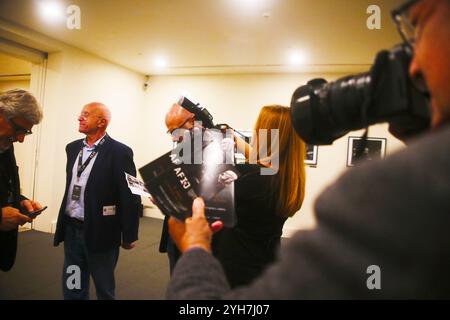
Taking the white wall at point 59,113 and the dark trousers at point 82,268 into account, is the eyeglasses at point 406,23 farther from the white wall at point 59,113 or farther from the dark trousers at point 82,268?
the white wall at point 59,113

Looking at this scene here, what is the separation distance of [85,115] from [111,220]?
33.4 inches

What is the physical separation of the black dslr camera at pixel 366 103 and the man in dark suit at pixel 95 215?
167 cm

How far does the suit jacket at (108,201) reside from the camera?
6.05 ft

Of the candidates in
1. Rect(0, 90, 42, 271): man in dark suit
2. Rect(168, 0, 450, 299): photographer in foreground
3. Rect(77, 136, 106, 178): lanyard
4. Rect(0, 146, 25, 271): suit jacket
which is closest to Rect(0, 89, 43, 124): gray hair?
Rect(0, 90, 42, 271): man in dark suit

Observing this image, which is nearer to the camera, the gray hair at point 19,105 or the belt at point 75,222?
the gray hair at point 19,105

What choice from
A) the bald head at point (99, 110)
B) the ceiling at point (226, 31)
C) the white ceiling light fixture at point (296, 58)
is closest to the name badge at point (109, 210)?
the bald head at point (99, 110)

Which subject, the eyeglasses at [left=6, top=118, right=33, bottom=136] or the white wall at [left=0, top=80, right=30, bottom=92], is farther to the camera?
the white wall at [left=0, top=80, right=30, bottom=92]

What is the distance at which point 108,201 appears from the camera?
1.95m

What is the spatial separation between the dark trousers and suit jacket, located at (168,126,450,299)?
189 cm

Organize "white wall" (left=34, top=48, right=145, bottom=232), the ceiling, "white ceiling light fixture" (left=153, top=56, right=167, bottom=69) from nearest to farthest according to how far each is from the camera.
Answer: the ceiling
"white wall" (left=34, top=48, right=145, bottom=232)
"white ceiling light fixture" (left=153, top=56, right=167, bottom=69)

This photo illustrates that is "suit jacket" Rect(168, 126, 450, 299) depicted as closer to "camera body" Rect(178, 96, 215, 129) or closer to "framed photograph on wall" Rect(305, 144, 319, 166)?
"camera body" Rect(178, 96, 215, 129)

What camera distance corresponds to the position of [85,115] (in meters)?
2.08

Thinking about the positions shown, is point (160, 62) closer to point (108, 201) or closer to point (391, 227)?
point (108, 201)

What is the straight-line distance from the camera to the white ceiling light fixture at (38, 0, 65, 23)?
2809 mm
